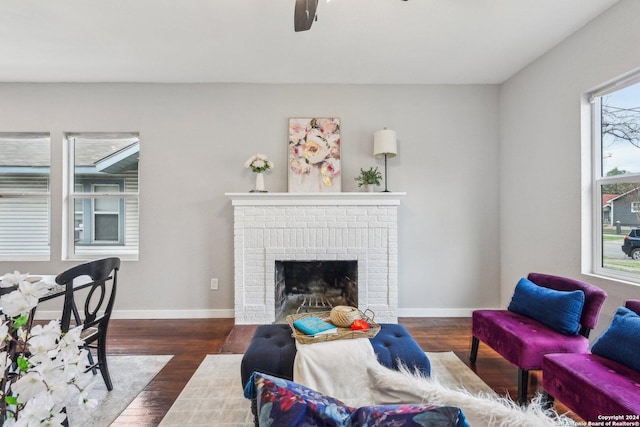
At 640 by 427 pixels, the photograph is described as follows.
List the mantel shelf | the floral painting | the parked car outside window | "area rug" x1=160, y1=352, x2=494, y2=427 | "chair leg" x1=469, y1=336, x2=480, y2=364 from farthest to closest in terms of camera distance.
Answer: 1. the floral painting
2. the mantel shelf
3. "chair leg" x1=469, y1=336, x2=480, y2=364
4. the parked car outside window
5. "area rug" x1=160, y1=352, x2=494, y2=427

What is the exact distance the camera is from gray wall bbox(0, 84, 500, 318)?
11.5 feet

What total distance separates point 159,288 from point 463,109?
4029mm

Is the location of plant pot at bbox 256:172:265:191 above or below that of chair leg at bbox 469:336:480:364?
above

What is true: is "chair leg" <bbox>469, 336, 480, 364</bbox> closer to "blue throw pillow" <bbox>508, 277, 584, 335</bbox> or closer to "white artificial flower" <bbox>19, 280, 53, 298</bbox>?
"blue throw pillow" <bbox>508, 277, 584, 335</bbox>

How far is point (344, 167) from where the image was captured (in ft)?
11.6

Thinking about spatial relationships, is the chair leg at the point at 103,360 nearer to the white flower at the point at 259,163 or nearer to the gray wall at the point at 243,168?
the gray wall at the point at 243,168

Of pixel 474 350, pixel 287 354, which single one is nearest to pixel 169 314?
pixel 287 354

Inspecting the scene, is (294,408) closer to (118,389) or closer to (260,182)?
(118,389)

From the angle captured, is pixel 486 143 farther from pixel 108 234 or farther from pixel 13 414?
pixel 108 234

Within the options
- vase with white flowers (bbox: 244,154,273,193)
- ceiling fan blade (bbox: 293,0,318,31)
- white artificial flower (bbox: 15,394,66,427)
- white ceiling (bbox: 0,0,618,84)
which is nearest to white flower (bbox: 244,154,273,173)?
vase with white flowers (bbox: 244,154,273,193)

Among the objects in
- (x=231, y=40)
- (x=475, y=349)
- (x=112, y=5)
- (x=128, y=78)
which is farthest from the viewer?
(x=128, y=78)

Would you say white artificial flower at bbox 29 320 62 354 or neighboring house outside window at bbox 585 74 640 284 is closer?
white artificial flower at bbox 29 320 62 354

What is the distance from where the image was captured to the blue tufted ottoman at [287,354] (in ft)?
5.49

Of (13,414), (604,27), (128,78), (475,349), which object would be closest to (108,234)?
(128,78)
